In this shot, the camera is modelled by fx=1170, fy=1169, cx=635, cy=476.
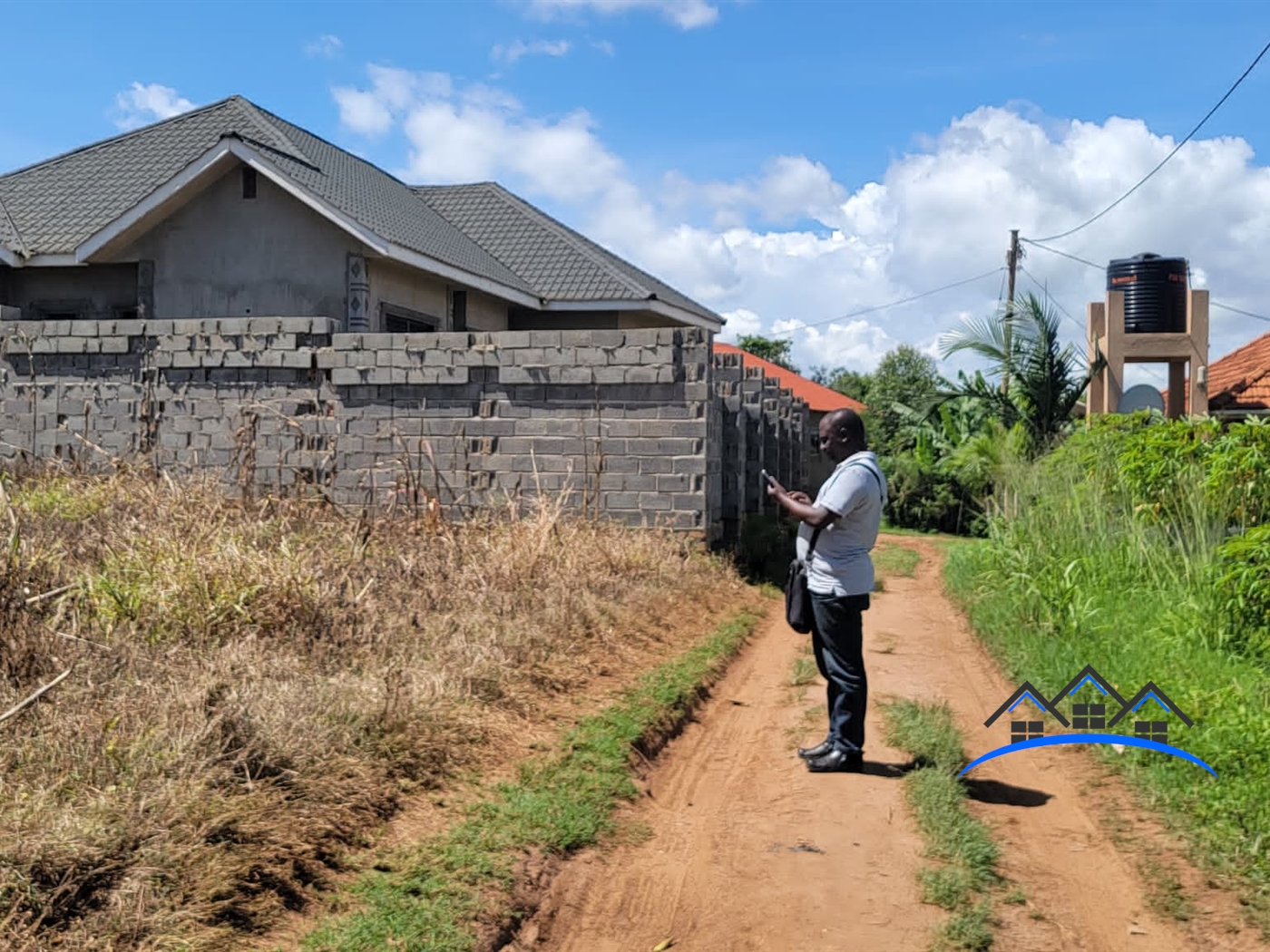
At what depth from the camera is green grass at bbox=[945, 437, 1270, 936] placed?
489 centimetres

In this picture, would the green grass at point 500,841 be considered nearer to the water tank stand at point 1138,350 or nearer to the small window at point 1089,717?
the small window at point 1089,717

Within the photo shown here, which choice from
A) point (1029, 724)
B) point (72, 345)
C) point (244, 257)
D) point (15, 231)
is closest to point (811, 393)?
point (244, 257)

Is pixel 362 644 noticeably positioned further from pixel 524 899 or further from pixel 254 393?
pixel 254 393

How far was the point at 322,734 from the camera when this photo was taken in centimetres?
500

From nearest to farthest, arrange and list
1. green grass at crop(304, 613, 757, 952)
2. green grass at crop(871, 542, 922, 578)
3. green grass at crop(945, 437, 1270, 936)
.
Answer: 1. green grass at crop(304, 613, 757, 952)
2. green grass at crop(945, 437, 1270, 936)
3. green grass at crop(871, 542, 922, 578)

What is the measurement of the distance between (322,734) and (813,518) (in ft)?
8.07

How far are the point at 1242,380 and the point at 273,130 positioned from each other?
17382mm

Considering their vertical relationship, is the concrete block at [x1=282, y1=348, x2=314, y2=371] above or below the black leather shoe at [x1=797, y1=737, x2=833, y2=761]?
above

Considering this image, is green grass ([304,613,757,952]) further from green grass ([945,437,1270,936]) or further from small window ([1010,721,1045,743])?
green grass ([945,437,1270,936])

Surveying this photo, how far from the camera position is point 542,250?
21406 mm

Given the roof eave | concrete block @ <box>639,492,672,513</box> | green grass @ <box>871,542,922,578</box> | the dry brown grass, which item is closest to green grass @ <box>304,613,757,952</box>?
the dry brown grass

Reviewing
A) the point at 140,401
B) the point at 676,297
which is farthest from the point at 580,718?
the point at 676,297

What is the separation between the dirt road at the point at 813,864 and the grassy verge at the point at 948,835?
0.07 metres

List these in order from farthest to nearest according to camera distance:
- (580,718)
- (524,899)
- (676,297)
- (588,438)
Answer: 1. (676,297)
2. (588,438)
3. (580,718)
4. (524,899)
